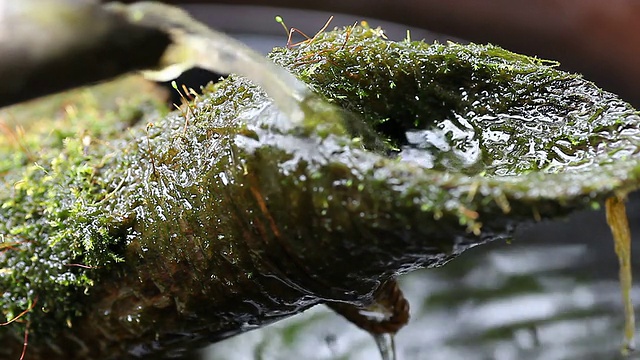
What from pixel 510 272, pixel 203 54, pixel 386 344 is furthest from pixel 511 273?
pixel 203 54

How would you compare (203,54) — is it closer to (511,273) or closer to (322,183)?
(322,183)

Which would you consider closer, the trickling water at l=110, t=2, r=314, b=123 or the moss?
the trickling water at l=110, t=2, r=314, b=123

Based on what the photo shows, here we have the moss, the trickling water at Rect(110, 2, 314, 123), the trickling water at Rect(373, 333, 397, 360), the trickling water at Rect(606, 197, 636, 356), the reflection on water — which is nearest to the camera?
the trickling water at Rect(110, 2, 314, 123)

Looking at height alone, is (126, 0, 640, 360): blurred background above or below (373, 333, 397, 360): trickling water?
above

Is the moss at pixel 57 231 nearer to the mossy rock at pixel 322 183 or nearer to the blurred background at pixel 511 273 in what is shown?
the mossy rock at pixel 322 183

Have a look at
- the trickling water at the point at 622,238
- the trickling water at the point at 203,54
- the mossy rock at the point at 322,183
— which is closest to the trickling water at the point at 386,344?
the mossy rock at the point at 322,183

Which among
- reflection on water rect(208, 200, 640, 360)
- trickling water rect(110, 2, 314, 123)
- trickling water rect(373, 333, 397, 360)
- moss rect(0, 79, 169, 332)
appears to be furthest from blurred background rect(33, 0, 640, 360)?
trickling water rect(110, 2, 314, 123)

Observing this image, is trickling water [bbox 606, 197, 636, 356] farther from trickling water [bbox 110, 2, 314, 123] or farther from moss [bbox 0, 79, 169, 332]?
moss [bbox 0, 79, 169, 332]
